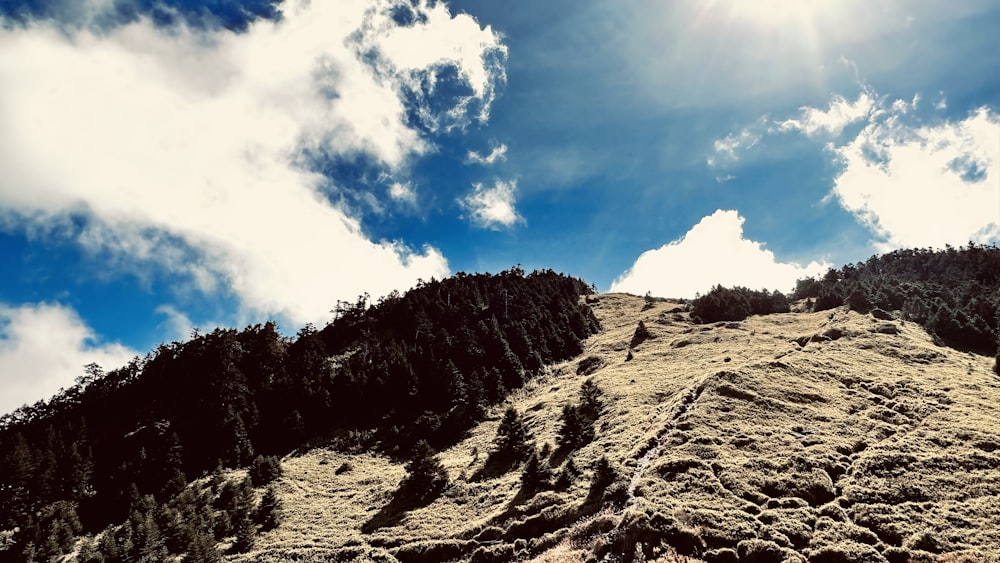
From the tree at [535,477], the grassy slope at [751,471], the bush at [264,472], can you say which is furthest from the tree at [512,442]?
the bush at [264,472]

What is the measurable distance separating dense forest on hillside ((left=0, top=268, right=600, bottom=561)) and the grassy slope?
34.1 ft

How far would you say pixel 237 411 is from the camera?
85312 millimetres

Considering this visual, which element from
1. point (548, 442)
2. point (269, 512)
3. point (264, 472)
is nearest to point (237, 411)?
point (264, 472)

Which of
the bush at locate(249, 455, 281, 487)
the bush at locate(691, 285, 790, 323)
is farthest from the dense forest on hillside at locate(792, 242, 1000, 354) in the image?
the bush at locate(249, 455, 281, 487)

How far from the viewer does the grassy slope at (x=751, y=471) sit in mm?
30922

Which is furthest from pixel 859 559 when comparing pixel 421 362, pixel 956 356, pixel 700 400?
pixel 421 362

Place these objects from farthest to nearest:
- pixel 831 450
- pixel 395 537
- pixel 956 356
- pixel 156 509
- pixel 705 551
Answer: pixel 956 356 → pixel 156 509 → pixel 395 537 → pixel 831 450 → pixel 705 551

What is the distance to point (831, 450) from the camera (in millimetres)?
40938

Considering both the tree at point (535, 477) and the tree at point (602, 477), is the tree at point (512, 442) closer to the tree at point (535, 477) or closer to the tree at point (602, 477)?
the tree at point (535, 477)

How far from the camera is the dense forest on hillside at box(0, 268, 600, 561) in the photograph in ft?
190

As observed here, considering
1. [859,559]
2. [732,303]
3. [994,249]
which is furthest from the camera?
[994,249]

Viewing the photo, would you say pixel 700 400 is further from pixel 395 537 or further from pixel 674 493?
pixel 395 537

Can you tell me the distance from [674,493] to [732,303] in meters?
94.4

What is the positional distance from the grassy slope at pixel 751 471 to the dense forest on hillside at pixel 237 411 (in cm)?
1040
